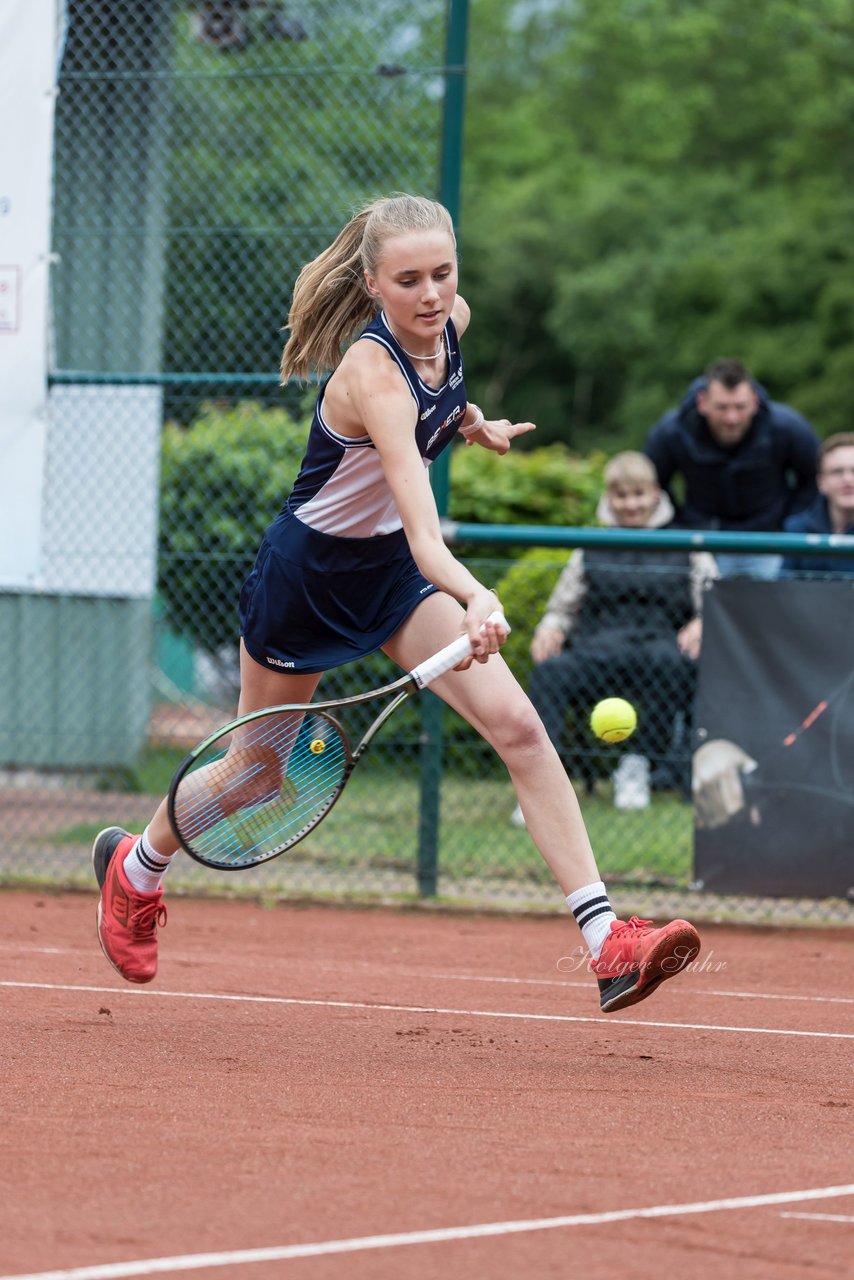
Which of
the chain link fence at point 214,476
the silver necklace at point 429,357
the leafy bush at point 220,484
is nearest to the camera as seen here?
the silver necklace at point 429,357

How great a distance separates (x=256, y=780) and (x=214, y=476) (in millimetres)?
5228

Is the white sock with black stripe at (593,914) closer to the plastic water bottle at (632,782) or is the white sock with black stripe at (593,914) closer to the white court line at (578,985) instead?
the white court line at (578,985)

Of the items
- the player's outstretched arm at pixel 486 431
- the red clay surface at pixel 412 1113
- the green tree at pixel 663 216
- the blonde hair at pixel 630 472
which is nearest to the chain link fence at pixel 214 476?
the blonde hair at pixel 630 472

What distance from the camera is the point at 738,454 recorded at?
27.1ft

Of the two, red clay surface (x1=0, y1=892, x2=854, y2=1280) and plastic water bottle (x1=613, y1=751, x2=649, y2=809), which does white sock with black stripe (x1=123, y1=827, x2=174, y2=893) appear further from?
plastic water bottle (x1=613, y1=751, x2=649, y2=809)

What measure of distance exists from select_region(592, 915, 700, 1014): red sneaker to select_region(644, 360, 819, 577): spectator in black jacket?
4.19 meters

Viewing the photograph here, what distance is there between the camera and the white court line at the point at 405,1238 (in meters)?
2.81

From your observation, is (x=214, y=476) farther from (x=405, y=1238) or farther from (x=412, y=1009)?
(x=405, y=1238)

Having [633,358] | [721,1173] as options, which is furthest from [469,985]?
[633,358]

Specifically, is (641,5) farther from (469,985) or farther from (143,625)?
(469,985)

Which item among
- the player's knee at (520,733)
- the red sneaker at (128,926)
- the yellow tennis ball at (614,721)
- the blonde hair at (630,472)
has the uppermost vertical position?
the blonde hair at (630,472)

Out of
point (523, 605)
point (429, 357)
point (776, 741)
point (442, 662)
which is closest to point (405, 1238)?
point (442, 662)

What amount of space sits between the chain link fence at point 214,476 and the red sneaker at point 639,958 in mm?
2716

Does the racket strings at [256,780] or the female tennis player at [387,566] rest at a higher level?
the female tennis player at [387,566]
